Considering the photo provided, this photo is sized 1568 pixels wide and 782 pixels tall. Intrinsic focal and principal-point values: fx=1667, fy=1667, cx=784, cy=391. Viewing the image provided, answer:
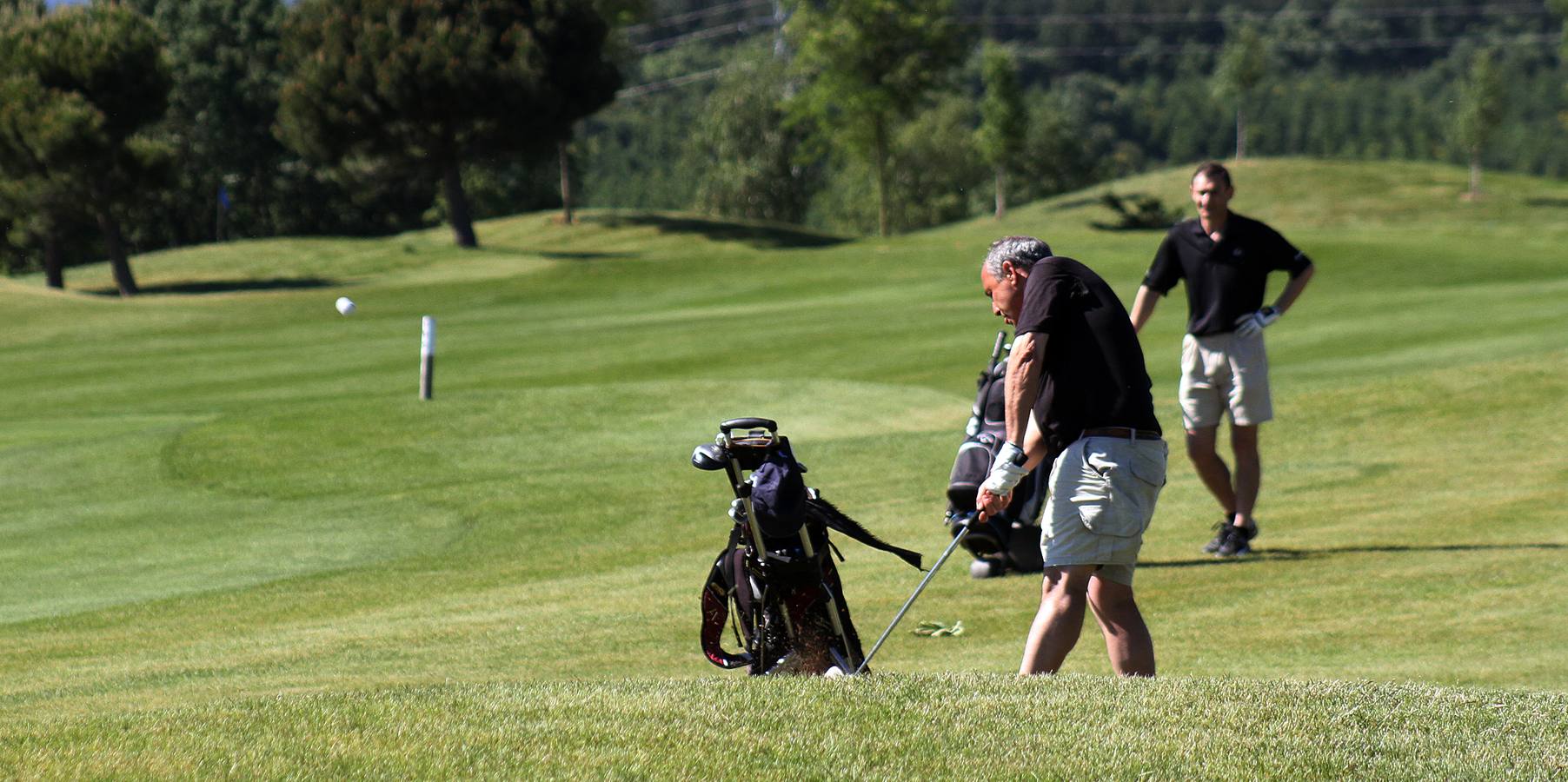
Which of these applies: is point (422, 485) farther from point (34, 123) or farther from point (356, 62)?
point (356, 62)

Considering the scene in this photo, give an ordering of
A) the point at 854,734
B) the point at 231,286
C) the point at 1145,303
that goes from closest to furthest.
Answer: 1. the point at 854,734
2. the point at 1145,303
3. the point at 231,286

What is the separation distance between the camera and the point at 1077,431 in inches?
257

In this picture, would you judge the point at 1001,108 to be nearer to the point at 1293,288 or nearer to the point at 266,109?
the point at 266,109

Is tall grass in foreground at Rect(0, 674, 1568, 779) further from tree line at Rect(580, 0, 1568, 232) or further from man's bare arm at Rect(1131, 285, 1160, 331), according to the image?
tree line at Rect(580, 0, 1568, 232)

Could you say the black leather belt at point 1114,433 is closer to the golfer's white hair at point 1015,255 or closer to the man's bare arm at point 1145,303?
the golfer's white hair at point 1015,255

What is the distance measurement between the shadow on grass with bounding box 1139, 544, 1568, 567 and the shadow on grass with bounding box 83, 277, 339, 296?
41805 millimetres

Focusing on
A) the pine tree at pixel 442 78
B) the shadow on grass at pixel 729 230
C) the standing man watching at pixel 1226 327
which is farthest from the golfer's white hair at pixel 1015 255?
the shadow on grass at pixel 729 230

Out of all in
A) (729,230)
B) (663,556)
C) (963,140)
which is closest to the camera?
(663,556)

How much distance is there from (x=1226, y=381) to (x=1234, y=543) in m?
1.03

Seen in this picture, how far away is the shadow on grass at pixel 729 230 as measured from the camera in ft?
194

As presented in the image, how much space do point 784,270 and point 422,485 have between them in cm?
2948

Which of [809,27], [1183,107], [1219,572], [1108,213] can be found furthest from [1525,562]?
[1183,107]

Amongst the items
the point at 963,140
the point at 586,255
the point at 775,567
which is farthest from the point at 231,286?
the point at 963,140

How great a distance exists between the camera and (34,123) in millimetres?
44562
